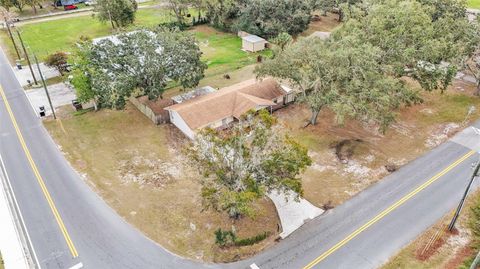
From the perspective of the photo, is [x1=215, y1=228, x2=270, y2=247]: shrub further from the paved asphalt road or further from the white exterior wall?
the white exterior wall

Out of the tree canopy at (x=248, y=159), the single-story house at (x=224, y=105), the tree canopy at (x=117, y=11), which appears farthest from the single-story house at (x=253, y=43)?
the tree canopy at (x=248, y=159)

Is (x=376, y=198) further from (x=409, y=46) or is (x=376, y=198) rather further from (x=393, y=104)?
(x=409, y=46)

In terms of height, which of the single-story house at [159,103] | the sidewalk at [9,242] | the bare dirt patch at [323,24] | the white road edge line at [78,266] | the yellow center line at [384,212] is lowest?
the yellow center line at [384,212]

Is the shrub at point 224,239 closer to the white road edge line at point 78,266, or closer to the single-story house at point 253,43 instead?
the white road edge line at point 78,266

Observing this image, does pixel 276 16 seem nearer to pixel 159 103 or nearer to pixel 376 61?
pixel 376 61

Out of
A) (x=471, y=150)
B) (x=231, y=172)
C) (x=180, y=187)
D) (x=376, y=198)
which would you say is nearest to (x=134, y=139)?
(x=180, y=187)

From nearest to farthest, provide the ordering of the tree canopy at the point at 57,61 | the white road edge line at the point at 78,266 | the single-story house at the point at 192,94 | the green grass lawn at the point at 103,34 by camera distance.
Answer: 1. the white road edge line at the point at 78,266
2. the single-story house at the point at 192,94
3. the tree canopy at the point at 57,61
4. the green grass lawn at the point at 103,34

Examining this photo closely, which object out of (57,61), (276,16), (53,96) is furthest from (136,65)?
(276,16)
